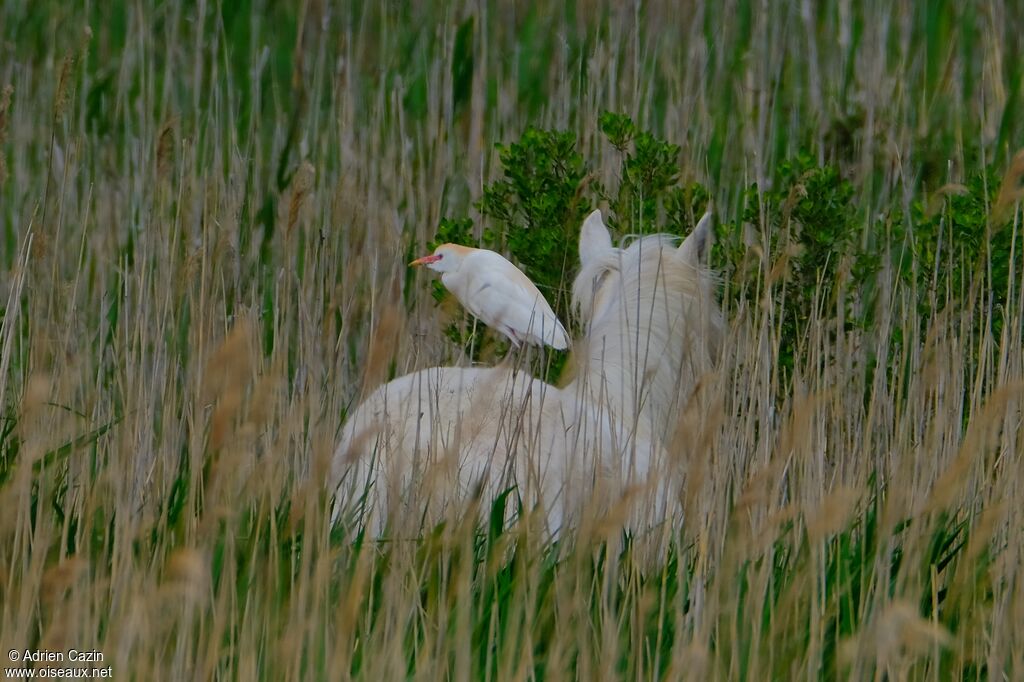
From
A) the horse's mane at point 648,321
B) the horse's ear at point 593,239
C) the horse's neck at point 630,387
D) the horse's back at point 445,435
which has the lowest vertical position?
the horse's back at point 445,435

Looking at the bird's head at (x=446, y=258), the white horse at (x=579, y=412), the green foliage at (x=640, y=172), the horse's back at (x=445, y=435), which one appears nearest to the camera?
the white horse at (x=579, y=412)

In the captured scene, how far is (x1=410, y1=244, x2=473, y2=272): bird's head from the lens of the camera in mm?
3371

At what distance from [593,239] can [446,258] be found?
497 mm

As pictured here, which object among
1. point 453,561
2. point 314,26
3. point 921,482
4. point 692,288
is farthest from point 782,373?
point 314,26

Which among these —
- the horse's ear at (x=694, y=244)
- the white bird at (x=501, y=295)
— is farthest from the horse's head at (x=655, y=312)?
the white bird at (x=501, y=295)

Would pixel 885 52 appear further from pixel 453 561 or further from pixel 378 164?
pixel 453 561

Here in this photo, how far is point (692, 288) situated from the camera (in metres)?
2.86

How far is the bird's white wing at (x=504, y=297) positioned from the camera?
9.86ft

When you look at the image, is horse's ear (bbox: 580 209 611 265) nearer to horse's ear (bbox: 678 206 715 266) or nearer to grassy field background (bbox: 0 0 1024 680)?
horse's ear (bbox: 678 206 715 266)

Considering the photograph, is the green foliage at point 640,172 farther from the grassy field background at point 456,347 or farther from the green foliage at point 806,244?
the green foliage at point 806,244

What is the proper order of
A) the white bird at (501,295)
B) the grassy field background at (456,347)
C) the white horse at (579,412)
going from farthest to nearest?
the white bird at (501,295) < the white horse at (579,412) < the grassy field background at (456,347)

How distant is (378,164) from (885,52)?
1526 mm

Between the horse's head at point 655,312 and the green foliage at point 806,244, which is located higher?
the green foliage at point 806,244

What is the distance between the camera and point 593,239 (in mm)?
3064
